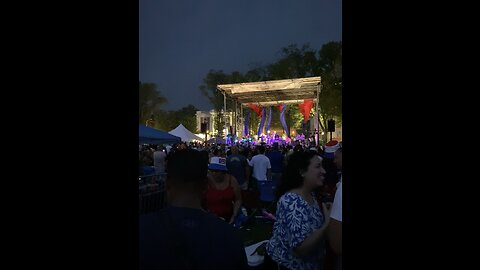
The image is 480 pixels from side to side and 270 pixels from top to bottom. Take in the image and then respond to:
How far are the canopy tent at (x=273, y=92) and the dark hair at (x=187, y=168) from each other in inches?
796

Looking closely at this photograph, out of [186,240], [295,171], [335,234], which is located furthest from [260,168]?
[186,240]

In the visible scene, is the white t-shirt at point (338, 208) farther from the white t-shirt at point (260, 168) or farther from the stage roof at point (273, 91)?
the stage roof at point (273, 91)

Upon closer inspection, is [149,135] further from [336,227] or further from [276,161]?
[336,227]

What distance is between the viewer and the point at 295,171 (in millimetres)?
2895

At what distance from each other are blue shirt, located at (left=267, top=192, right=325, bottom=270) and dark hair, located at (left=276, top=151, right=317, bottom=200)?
0.18 meters

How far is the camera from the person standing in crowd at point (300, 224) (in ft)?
8.07

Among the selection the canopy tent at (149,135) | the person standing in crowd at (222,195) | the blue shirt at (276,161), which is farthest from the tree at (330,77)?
the person standing in crowd at (222,195)

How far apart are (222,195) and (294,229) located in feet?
8.11

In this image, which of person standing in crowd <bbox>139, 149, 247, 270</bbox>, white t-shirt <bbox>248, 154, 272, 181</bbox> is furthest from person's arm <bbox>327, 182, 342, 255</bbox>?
white t-shirt <bbox>248, 154, 272, 181</bbox>
